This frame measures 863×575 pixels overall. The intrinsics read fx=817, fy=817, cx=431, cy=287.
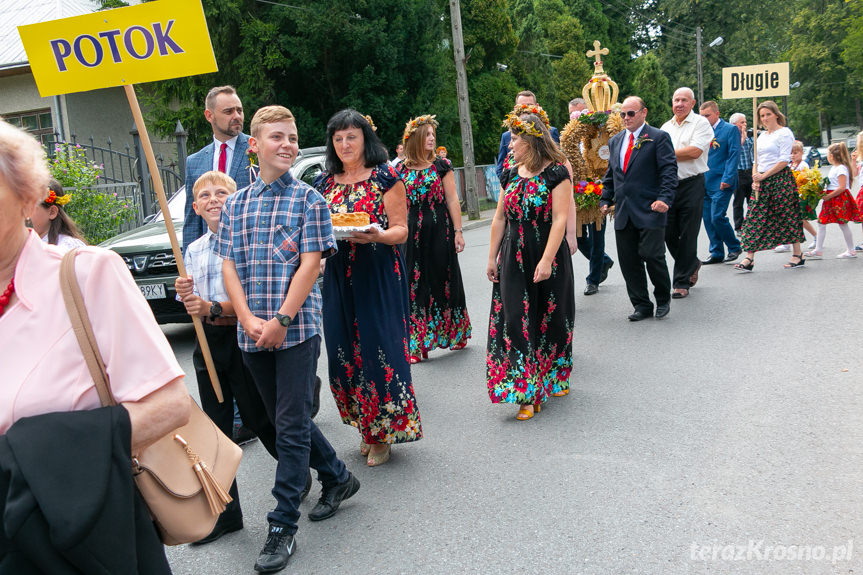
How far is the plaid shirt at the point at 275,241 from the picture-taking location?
3.82 meters

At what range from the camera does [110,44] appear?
3.88 meters

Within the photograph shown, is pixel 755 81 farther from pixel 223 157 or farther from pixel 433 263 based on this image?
pixel 223 157

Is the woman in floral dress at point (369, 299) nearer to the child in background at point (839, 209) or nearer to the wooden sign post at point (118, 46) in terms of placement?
the wooden sign post at point (118, 46)

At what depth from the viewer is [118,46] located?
12.8 feet

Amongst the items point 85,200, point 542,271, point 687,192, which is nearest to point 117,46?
point 542,271

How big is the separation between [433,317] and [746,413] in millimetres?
3254

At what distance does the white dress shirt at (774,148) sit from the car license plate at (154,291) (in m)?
8.08

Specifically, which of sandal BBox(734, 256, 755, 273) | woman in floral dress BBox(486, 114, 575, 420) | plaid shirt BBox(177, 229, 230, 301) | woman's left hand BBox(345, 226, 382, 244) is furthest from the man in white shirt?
plaid shirt BBox(177, 229, 230, 301)

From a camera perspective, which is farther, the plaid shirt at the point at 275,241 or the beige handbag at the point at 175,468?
the plaid shirt at the point at 275,241

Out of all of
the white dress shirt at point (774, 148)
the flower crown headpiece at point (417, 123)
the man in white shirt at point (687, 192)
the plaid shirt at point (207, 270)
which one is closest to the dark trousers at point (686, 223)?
the man in white shirt at point (687, 192)

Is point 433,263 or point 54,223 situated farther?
point 433,263

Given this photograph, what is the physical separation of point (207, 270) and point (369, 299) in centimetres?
95

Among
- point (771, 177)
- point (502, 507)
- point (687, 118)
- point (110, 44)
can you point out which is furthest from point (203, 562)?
point (771, 177)

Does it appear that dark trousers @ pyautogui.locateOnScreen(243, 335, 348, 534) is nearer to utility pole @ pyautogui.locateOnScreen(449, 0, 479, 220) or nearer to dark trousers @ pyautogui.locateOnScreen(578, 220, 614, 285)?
dark trousers @ pyautogui.locateOnScreen(578, 220, 614, 285)
